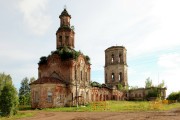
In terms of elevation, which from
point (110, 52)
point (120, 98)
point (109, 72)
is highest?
point (110, 52)

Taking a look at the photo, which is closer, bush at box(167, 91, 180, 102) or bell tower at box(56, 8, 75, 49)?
bell tower at box(56, 8, 75, 49)

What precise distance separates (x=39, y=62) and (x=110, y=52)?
73.4 ft

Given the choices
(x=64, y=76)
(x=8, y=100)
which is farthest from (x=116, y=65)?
(x=8, y=100)

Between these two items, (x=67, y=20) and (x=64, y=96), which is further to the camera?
(x=67, y=20)

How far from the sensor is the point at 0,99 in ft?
77.8

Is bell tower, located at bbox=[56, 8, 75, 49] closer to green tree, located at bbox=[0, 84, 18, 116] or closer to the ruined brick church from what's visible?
the ruined brick church

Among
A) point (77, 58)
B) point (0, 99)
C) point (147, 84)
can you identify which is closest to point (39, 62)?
point (77, 58)

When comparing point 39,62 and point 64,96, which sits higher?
point 39,62

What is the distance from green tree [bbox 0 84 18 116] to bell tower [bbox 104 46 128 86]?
35.5m

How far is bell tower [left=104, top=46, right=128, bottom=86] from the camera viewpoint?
58000 millimetres

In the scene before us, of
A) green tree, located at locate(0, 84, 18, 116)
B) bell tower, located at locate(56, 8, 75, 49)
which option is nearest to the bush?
bell tower, located at locate(56, 8, 75, 49)

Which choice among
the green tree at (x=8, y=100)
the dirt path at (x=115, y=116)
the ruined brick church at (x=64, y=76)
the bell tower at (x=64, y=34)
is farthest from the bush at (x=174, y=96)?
the green tree at (x=8, y=100)

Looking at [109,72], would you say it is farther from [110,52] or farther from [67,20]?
[67,20]

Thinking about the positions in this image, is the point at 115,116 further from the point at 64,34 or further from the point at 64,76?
the point at 64,34
